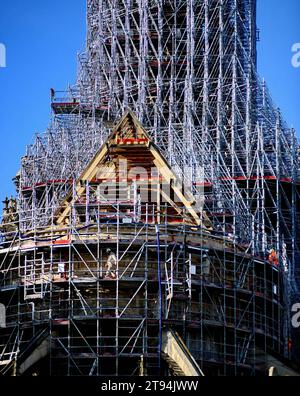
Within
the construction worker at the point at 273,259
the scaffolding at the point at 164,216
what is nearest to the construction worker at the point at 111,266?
the scaffolding at the point at 164,216

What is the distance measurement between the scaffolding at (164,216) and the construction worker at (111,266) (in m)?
0.35

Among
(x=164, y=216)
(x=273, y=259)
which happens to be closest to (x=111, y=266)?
(x=164, y=216)

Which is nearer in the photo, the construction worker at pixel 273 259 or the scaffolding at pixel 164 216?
the scaffolding at pixel 164 216

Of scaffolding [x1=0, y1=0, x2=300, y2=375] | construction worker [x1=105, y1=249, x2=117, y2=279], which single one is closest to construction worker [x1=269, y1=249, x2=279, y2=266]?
scaffolding [x1=0, y1=0, x2=300, y2=375]

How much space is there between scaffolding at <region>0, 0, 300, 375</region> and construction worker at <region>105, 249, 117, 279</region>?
1.15 feet

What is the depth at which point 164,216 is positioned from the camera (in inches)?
2579

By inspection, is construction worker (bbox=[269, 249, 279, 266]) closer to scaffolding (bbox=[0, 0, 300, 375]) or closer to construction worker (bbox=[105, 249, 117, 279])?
scaffolding (bbox=[0, 0, 300, 375])

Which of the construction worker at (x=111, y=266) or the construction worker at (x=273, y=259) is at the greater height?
the construction worker at (x=273, y=259)

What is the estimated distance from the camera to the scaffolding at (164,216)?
63.2m

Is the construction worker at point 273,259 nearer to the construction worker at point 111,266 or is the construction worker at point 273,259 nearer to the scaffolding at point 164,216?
the scaffolding at point 164,216

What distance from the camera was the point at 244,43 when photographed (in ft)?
321

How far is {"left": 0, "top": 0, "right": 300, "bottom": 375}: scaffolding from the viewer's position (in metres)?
63.2

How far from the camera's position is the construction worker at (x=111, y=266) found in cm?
6322

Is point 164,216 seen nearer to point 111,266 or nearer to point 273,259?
point 111,266
